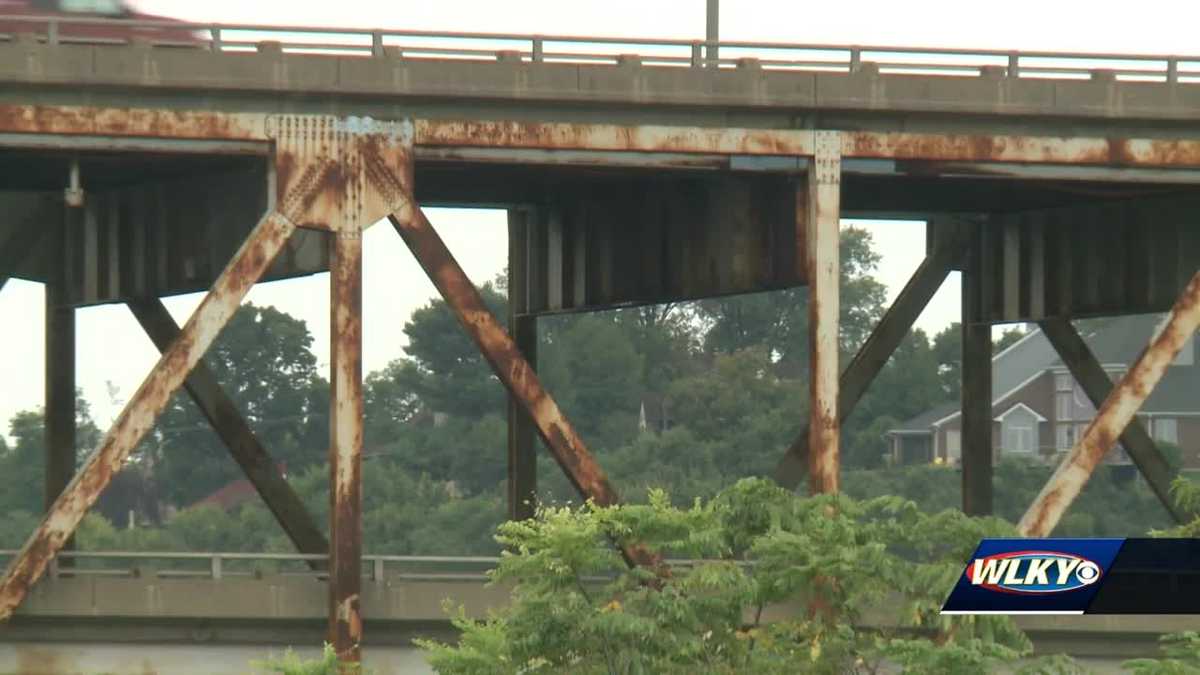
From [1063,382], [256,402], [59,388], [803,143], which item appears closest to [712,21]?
[803,143]

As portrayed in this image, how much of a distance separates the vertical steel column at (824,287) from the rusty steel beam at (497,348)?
3112mm

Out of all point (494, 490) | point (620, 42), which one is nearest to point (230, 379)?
point (494, 490)

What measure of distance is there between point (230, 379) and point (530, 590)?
331 feet

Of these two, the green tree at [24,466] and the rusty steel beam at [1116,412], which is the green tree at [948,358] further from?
the rusty steel beam at [1116,412]

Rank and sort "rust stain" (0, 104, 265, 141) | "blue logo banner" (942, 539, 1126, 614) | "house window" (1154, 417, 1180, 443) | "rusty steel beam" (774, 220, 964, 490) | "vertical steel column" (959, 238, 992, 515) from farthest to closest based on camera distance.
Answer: "house window" (1154, 417, 1180, 443), "vertical steel column" (959, 238, 992, 515), "rusty steel beam" (774, 220, 964, 490), "rust stain" (0, 104, 265, 141), "blue logo banner" (942, 539, 1126, 614)

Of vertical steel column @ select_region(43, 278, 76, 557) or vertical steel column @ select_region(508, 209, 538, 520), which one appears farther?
vertical steel column @ select_region(43, 278, 76, 557)

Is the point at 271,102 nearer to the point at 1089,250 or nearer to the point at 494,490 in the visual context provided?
the point at 1089,250

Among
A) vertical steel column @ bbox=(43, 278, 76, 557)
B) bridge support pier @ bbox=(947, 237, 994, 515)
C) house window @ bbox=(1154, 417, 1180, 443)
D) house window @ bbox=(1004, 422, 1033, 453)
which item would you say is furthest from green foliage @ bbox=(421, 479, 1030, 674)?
house window @ bbox=(1004, 422, 1033, 453)

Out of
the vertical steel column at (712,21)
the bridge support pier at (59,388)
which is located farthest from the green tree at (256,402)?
the vertical steel column at (712,21)

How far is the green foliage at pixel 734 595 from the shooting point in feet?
98.8

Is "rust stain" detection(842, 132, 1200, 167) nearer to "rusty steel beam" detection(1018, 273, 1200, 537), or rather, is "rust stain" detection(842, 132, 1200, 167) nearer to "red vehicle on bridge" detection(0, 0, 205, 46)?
"rusty steel beam" detection(1018, 273, 1200, 537)

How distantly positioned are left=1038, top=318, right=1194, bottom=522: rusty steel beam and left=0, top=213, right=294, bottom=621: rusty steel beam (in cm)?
1702

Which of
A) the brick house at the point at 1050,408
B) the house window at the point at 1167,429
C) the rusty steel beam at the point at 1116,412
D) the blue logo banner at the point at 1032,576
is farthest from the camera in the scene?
the brick house at the point at 1050,408

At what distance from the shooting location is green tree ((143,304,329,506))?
128750 mm
